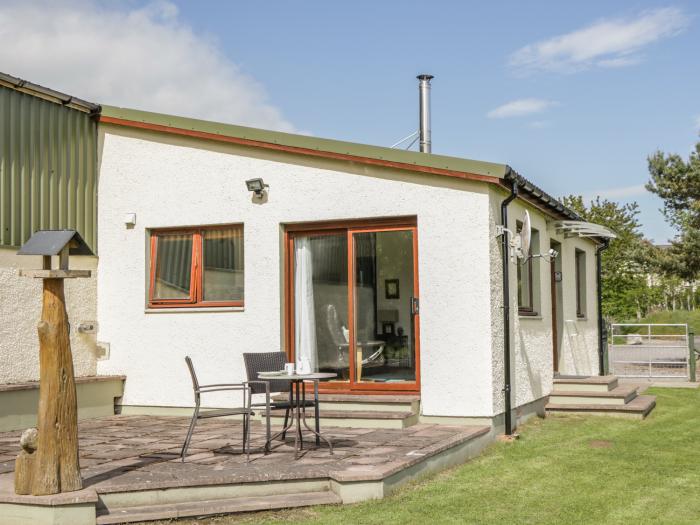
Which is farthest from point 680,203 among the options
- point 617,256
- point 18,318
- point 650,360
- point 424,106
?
point 18,318

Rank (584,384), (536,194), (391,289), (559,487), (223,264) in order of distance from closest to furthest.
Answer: (559,487) → (391,289) → (536,194) → (223,264) → (584,384)

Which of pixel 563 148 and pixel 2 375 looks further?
pixel 563 148

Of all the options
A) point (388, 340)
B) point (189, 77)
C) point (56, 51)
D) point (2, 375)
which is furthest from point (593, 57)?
point (2, 375)

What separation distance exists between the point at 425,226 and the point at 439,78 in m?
A: 5.35

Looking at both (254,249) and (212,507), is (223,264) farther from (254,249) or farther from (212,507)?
(212,507)

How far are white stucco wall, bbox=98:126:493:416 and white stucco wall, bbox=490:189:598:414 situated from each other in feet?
0.92

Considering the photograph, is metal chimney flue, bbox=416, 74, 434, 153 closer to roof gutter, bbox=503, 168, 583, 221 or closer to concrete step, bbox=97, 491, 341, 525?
roof gutter, bbox=503, 168, 583, 221

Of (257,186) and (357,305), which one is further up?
(257,186)

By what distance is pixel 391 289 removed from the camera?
31.1ft

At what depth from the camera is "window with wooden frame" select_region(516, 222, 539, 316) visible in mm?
10227

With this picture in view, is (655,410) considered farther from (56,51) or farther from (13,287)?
(56,51)

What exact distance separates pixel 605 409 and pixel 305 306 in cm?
415

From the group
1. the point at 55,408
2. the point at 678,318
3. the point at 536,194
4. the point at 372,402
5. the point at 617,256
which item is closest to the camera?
the point at 55,408

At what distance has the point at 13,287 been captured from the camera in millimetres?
9562
